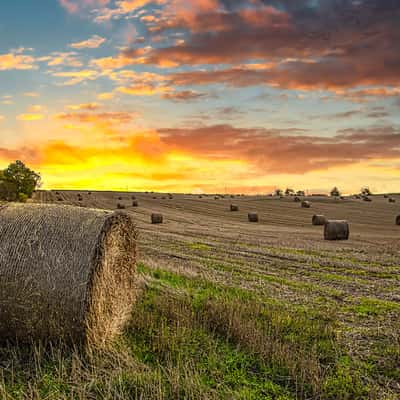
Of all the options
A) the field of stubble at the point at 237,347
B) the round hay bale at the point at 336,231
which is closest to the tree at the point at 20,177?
the round hay bale at the point at 336,231

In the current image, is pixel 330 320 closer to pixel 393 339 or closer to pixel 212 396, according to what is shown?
pixel 393 339

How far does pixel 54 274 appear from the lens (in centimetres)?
700

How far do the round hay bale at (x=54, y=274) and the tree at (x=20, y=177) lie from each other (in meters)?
65.3

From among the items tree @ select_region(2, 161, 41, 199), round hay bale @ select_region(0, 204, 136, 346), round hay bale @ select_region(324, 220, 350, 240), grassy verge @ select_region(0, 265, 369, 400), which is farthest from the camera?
tree @ select_region(2, 161, 41, 199)

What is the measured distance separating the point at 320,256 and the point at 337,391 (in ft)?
40.8

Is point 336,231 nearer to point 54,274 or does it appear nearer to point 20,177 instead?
point 54,274

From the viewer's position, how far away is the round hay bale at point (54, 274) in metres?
6.93

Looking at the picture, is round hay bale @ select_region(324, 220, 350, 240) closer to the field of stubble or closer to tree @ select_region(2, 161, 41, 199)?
the field of stubble

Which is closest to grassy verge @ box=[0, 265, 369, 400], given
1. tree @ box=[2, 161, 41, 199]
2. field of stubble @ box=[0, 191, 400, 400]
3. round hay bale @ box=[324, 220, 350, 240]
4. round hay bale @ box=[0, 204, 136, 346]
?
field of stubble @ box=[0, 191, 400, 400]

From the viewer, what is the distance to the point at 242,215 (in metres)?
46.1

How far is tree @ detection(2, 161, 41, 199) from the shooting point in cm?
6969

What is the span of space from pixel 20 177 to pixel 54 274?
69547 mm

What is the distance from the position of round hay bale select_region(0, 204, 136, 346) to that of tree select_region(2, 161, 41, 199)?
65325mm

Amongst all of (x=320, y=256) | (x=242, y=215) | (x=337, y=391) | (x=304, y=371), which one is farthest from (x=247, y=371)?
(x=242, y=215)
